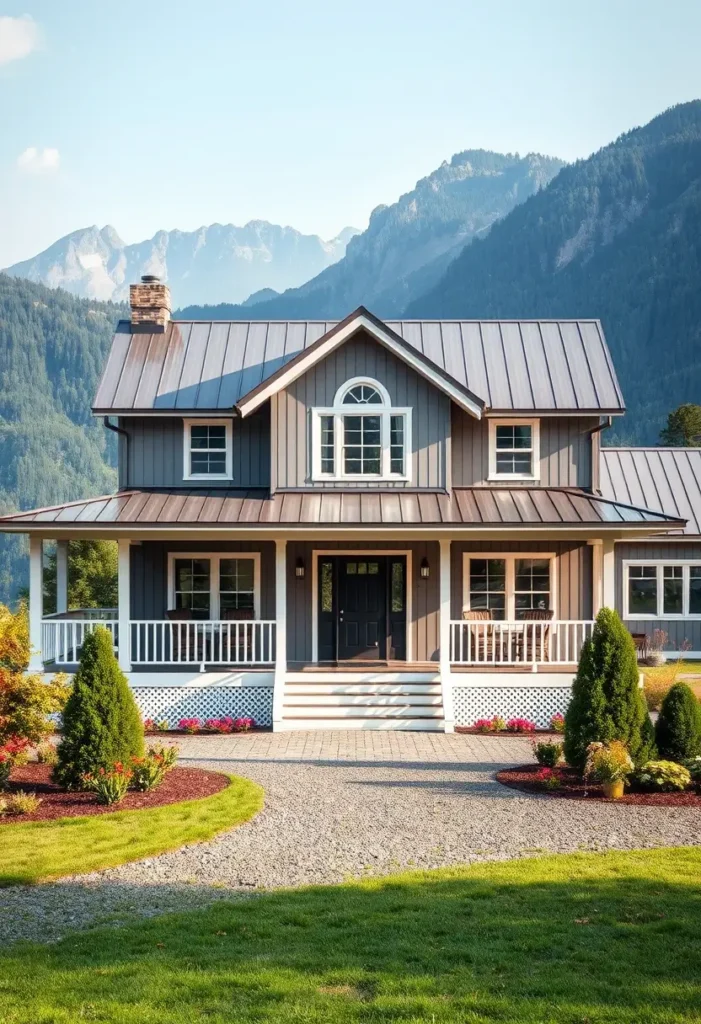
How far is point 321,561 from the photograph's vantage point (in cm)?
2125

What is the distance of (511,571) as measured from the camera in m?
21.3

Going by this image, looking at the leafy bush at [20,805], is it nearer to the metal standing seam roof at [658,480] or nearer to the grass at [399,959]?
the grass at [399,959]

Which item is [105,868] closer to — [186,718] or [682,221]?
[186,718]

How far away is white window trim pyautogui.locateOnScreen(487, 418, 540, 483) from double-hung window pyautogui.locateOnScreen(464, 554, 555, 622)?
64.5 inches

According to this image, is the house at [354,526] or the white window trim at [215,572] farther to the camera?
the white window trim at [215,572]

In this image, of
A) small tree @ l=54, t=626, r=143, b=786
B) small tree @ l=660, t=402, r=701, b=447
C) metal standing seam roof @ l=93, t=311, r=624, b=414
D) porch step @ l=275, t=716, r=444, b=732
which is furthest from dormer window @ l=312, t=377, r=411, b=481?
small tree @ l=660, t=402, r=701, b=447

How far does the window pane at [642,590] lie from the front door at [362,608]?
1014cm

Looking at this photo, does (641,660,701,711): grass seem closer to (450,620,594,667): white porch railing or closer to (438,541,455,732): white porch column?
(450,620,594,667): white porch railing

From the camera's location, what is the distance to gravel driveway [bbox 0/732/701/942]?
9.06 meters

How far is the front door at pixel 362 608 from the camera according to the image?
829 inches

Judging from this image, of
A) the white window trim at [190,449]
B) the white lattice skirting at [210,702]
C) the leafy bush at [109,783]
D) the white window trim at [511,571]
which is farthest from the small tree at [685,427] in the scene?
the leafy bush at [109,783]

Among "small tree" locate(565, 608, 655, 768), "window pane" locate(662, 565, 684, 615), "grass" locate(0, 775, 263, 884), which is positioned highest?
"window pane" locate(662, 565, 684, 615)

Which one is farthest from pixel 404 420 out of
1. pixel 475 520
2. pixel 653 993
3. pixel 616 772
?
pixel 653 993

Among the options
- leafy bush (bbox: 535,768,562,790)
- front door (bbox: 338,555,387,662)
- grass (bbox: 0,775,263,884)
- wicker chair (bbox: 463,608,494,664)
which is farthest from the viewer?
front door (bbox: 338,555,387,662)
